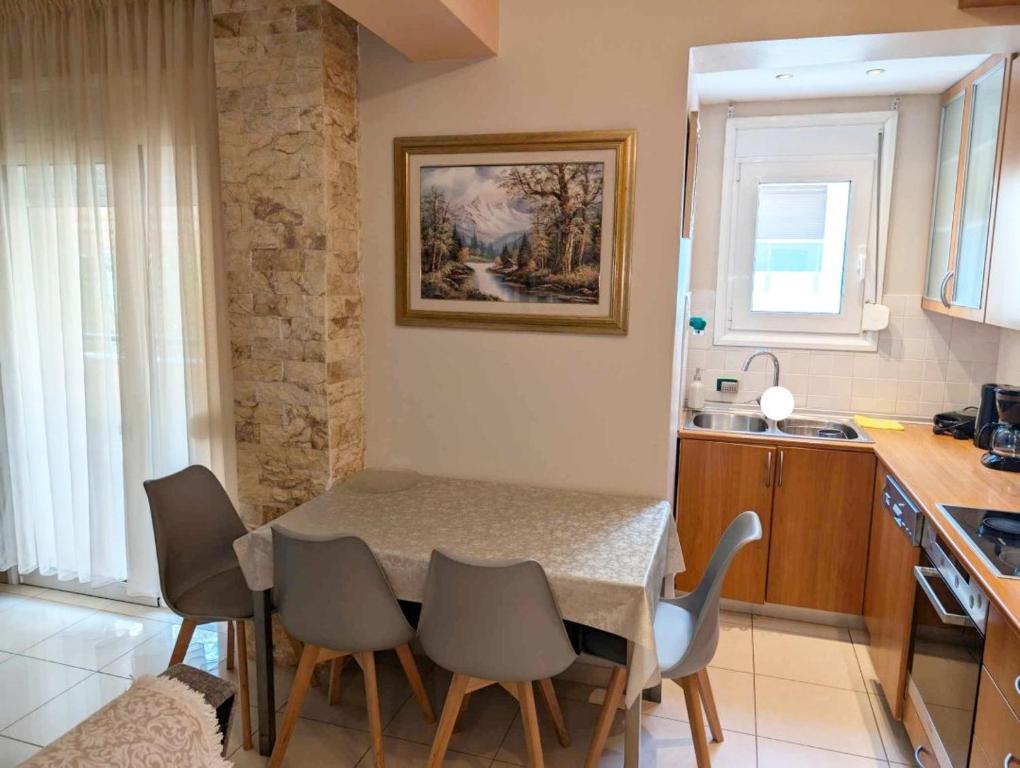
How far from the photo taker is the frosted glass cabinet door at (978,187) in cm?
275

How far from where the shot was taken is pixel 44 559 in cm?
350

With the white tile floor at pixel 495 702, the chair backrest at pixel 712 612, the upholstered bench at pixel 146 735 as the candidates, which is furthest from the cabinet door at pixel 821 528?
the upholstered bench at pixel 146 735

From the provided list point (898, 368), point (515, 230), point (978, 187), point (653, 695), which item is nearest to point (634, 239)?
point (515, 230)

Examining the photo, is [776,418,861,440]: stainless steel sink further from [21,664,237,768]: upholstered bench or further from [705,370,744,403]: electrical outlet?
[21,664,237,768]: upholstered bench

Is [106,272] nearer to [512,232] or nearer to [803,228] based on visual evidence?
[512,232]

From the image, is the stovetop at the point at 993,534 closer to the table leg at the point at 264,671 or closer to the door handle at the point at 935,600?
the door handle at the point at 935,600

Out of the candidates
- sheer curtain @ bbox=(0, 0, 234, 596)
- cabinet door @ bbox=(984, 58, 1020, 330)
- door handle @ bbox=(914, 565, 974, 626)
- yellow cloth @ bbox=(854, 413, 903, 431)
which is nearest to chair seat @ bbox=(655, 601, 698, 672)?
door handle @ bbox=(914, 565, 974, 626)

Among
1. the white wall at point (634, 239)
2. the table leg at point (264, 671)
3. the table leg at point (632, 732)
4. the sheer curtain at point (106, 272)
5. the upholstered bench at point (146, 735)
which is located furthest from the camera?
the sheer curtain at point (106, 272)

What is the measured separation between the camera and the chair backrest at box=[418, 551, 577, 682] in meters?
1.90

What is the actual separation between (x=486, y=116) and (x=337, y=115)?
0.55m

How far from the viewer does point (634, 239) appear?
261cm

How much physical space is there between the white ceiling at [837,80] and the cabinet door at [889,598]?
1686 mm

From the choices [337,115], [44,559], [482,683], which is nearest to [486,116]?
[337,115]

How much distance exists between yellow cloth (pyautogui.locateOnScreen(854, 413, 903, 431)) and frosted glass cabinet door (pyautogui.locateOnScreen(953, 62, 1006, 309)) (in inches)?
26.5
